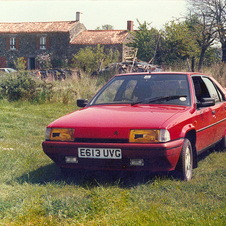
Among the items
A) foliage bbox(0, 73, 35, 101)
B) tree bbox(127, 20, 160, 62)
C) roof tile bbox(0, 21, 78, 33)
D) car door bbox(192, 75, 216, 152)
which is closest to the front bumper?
car door bbox(192, 75, 216, 152)

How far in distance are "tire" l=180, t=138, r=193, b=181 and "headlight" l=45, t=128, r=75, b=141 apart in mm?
1398

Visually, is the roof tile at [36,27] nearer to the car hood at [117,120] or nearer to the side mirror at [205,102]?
the side mirror at [205,102]

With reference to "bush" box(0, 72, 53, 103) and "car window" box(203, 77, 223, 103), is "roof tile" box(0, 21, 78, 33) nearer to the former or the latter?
"bush" box(0, 72, 53, 103)

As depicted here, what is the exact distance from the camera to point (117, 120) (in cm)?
507

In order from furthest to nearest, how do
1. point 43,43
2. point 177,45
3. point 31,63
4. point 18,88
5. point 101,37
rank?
point 31,63
point 43,43
point 101,37
point 177,45
point 18,88

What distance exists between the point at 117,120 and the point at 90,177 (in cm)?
90

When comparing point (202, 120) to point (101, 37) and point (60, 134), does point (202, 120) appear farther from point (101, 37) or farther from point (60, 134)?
point (101, 37)

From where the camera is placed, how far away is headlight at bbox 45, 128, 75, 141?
5129mm

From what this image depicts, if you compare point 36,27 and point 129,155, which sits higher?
point 36,27

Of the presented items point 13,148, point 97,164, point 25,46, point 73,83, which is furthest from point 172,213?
point 25,46

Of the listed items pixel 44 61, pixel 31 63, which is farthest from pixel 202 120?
pixel 31 63

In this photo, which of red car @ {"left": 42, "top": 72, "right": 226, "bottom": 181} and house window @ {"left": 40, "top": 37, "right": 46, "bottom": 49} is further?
house window @ {"left": 40, "top": 37, "right": 46, "bottom": 49}

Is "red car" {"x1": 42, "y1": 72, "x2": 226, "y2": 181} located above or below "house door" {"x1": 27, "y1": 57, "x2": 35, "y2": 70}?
above

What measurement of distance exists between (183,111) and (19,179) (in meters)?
2.31
